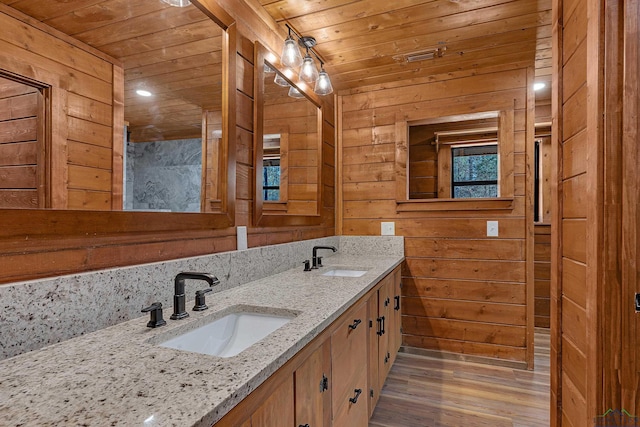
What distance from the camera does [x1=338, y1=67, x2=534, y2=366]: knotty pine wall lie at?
2488 millimetres

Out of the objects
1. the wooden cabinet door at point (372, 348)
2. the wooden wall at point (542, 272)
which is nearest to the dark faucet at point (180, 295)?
the wooden cabinet door at point (372, 348)

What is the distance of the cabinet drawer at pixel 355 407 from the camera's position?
4.13 feet

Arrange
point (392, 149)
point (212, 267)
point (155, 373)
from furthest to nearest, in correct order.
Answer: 1. point (392, 149)
2. point (212, 267)
3. point (155, 373)

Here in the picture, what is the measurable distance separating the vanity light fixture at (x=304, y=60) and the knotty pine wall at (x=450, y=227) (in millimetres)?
730

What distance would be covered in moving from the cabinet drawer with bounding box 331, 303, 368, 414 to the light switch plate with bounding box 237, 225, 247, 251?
0.62 m

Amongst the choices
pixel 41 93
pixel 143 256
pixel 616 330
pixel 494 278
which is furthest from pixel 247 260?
pixel 494 278

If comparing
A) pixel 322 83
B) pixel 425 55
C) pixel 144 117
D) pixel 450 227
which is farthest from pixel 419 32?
pixel 144 117

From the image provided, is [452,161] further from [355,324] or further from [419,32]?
[355,324]

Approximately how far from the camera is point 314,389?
1.02 m

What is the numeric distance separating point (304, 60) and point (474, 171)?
251 cm

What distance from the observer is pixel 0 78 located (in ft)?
2.38

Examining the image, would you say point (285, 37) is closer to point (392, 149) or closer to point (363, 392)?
point (392, 149)

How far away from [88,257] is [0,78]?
49cm

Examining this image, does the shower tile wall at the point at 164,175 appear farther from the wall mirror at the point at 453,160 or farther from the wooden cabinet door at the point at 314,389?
the wall mirror at the point at 453,160
